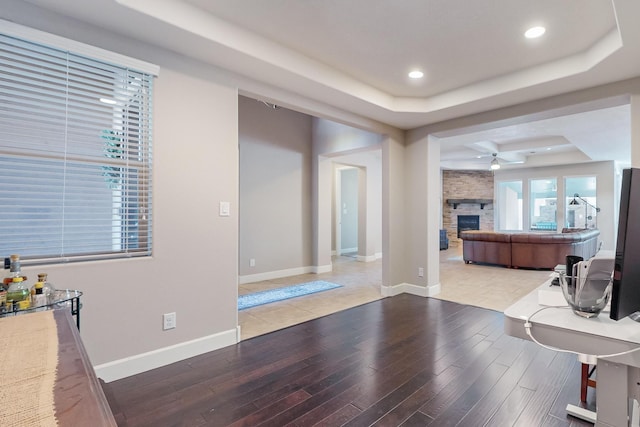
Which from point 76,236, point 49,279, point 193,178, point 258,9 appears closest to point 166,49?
point 258,9

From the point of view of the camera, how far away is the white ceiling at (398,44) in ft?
6.96

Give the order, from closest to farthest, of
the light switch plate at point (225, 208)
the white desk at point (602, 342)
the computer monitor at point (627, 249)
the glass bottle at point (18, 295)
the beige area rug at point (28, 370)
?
the beige area rug at point (28, 370) → the computer monitor at point (627, 249) → the white desk at point (602, 342) → the glass bottle at point (18, 295) → the light switch plate at point (225, 208)

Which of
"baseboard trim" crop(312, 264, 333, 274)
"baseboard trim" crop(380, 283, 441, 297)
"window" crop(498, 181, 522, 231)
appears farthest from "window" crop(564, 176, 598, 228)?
"baseboard trim" crop(312, 264, 333, 274)

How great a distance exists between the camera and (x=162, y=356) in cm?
239

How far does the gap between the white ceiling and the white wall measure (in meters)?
0.15

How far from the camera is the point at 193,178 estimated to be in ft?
8.39

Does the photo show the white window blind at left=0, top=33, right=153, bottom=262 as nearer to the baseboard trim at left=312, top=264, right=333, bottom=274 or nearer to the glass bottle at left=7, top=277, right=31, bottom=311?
the glass bottle at left=7, top=277, right=31, bottom=311

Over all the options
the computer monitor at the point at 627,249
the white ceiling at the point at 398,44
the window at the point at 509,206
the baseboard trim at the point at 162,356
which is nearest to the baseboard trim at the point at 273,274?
the baseboard trim at the point at 162,356

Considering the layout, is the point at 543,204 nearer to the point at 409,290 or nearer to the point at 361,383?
the point at 409,290

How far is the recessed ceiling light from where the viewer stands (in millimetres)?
2408

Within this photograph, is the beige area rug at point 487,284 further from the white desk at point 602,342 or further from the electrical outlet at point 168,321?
the electrical outlet at point 168,321

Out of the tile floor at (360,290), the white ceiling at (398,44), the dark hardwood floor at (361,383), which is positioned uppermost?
the white ceiling at (398,44)

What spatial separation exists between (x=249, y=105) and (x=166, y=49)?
9.47 feet

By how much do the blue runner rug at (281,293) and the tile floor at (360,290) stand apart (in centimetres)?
15
